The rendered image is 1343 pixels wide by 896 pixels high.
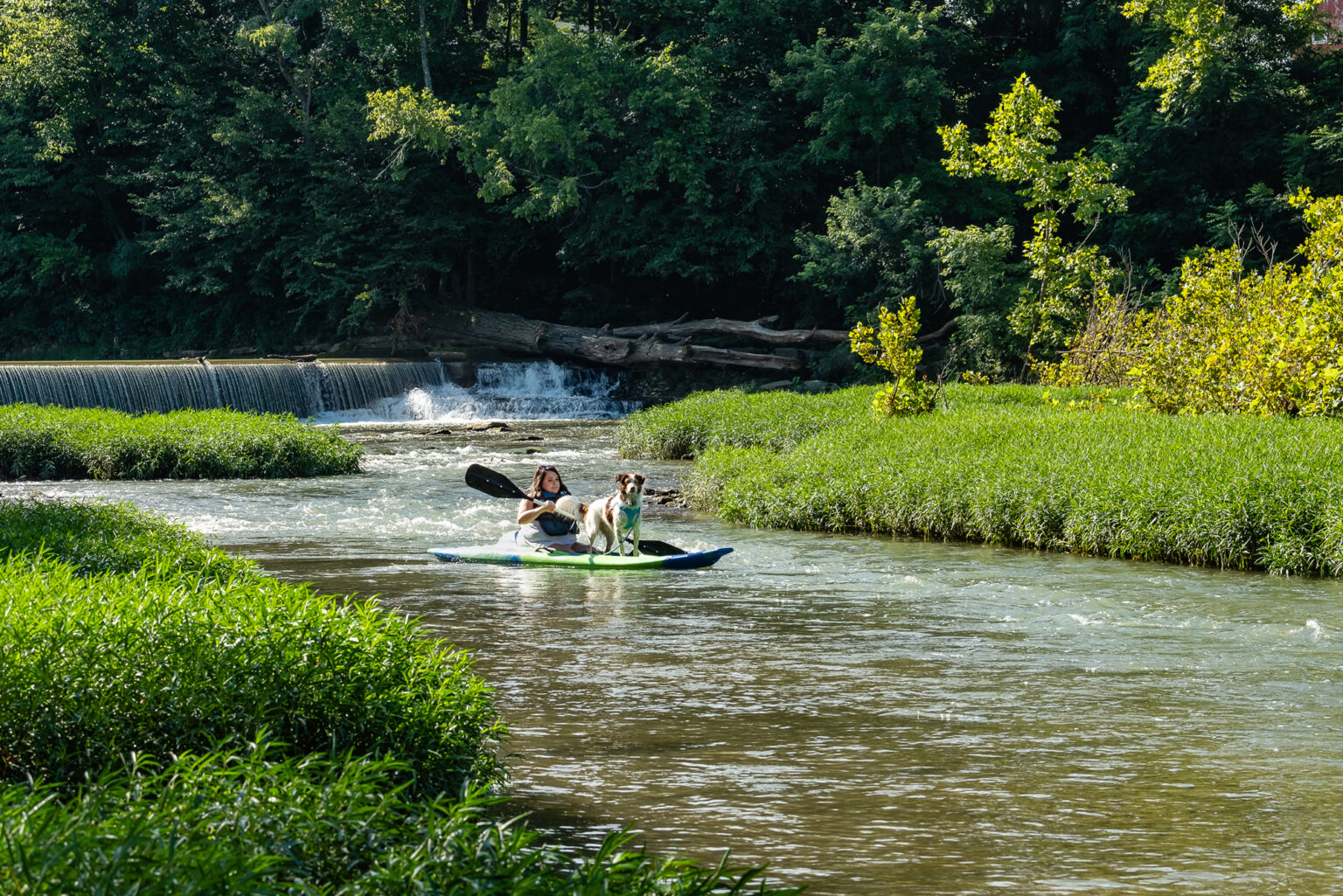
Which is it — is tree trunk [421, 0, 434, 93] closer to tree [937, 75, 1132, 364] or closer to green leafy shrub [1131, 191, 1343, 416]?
tree [937, 75, 1132, 364]

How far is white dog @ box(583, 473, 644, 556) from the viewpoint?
12.0 meters

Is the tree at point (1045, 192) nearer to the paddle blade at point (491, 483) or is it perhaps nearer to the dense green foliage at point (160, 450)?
the dense green foliage at point (160, 450)

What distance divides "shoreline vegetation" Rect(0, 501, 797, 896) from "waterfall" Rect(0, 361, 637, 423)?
72.7 feet

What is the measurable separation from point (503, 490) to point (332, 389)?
19.3 meters

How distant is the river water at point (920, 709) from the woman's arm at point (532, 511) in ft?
2.26

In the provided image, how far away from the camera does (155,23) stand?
39.8 meters

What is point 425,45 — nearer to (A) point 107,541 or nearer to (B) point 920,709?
(A) point 107,541

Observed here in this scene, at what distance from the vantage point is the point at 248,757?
4859 mm

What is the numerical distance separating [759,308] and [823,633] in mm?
31354

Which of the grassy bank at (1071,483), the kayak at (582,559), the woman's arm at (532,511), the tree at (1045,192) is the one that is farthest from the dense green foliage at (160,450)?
the tree at (1045,192)

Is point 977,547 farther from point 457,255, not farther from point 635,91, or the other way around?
point 457,255

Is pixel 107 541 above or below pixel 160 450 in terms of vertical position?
above

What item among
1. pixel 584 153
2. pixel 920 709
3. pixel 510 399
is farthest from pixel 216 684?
pixel 584 153

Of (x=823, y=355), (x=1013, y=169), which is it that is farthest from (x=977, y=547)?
(x=823, y=355)
